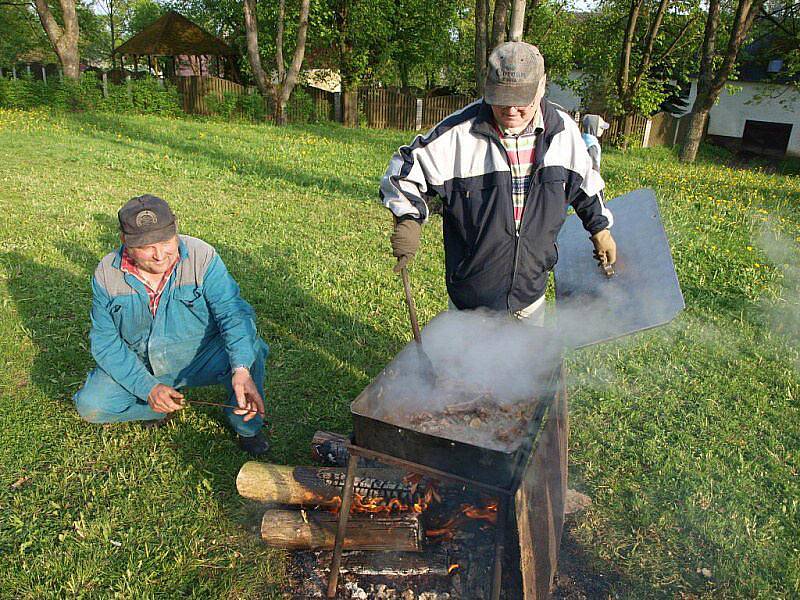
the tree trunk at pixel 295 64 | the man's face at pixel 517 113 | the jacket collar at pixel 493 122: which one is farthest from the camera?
the tree trunk at pixel 295 64

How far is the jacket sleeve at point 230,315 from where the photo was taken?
307cm

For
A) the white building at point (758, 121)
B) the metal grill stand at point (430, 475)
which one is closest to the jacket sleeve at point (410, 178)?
the metal grill stand at point (430, 475)

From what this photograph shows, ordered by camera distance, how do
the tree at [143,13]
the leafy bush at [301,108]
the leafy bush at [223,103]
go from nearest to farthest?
the leafy bush at [223,103] < the leafy bush at [301,108] < the tree at [143,13]

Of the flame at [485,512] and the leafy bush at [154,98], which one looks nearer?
the flame at [485,512]

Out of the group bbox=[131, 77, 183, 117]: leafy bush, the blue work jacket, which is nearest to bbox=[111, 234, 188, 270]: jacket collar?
the blue work jacket

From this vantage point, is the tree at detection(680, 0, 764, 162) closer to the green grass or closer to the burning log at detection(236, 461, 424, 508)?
the green grass

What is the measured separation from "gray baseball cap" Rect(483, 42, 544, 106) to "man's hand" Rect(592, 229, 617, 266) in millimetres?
781

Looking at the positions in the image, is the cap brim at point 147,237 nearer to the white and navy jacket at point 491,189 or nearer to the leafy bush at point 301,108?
the white and navy jacket at point 491,189

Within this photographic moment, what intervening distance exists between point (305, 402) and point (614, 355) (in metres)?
2.41

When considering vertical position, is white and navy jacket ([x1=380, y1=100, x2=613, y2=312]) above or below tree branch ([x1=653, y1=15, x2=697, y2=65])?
below

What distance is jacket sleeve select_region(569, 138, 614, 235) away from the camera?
9.10 ft

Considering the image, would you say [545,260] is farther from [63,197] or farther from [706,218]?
[63,197]

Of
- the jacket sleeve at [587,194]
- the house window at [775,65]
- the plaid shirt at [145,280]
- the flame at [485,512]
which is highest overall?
the house window at [775,65]

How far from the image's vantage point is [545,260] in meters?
2.97
